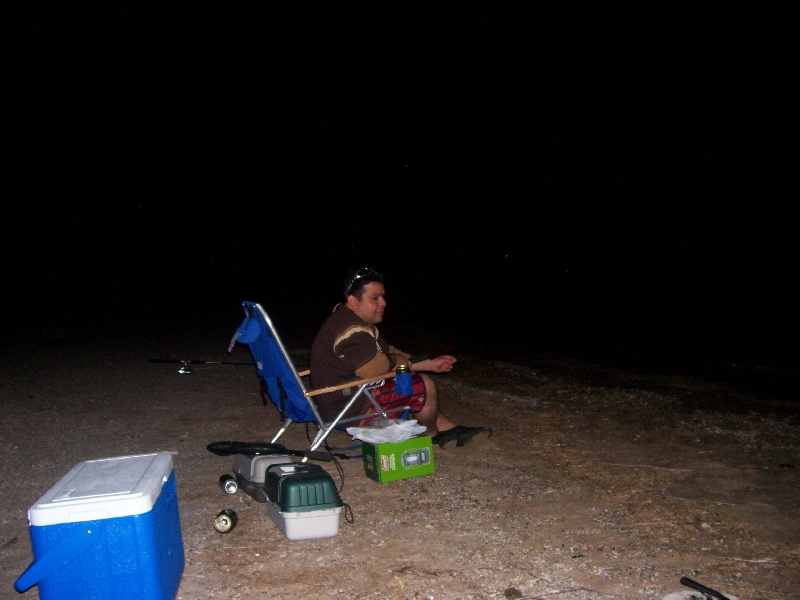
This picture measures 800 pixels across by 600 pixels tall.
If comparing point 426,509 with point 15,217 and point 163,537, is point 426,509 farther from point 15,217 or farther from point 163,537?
point 15,217

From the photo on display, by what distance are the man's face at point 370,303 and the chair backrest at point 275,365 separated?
0.61 meters

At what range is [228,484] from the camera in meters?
3.79

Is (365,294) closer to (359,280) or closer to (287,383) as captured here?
(359,280)

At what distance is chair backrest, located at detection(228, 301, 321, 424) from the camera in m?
4.00

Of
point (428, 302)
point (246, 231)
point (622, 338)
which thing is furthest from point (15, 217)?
point (622, 338)

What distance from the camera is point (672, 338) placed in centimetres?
1098

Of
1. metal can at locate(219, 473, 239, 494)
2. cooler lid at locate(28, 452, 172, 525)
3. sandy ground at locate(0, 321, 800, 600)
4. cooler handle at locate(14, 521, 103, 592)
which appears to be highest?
cooler lid at locate(28, 452, 172, 525)

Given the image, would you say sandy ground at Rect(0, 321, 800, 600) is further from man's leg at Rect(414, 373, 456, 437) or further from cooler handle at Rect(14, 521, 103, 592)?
cooler handle at Rect(14, 521, 103, 592)

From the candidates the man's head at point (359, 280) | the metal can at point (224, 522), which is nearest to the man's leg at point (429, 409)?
the man's head at point (359, 280)

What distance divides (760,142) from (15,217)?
55.7 metres

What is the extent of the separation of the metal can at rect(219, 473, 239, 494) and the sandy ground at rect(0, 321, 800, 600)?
0.05m

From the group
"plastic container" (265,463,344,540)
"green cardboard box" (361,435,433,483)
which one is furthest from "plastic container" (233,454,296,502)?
"green cardboard box" (361,435,433,483)

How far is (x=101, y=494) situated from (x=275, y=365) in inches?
73.4

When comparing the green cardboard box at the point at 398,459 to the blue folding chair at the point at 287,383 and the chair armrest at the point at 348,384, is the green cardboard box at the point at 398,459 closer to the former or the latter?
the blue folding chair at the point at 287,383
